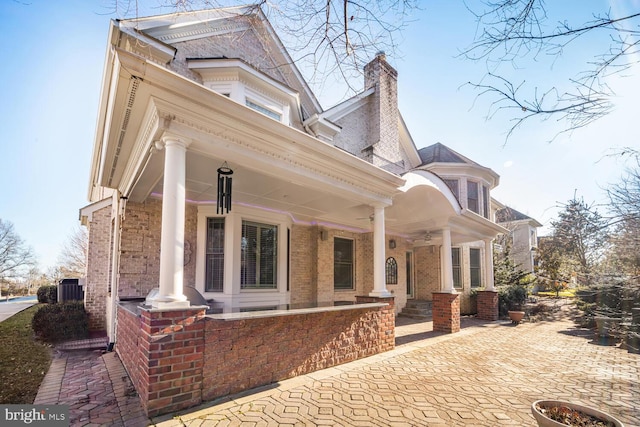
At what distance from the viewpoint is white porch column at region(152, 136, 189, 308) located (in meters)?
3.72

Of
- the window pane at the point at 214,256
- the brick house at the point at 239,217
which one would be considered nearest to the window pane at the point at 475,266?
the brick house at the point at 239,217

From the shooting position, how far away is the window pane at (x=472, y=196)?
1423 cm

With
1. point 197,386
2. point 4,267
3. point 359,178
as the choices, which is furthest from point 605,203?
point 4,267

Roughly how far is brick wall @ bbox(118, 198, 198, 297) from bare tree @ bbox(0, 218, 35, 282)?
43.4 metres

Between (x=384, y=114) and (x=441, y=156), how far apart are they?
16.7 feet

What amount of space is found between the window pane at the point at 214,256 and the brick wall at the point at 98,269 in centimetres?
297

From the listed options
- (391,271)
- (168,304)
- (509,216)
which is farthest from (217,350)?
(509,216)

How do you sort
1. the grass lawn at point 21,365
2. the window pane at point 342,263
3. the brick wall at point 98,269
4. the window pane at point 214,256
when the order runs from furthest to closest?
1. the window pane at point 342,263
2. the brick wall at point 98,269
3. the window pane at point 214,256
4. the grass lawn at point 21,365

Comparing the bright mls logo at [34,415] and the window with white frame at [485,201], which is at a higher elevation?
the window with white frame at [485,201]

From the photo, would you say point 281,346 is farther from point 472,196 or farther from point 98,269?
point 472,196

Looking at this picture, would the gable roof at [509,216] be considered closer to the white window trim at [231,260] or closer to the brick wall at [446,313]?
the brick wall at [446,313]

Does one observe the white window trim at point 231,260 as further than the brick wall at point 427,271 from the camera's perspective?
No

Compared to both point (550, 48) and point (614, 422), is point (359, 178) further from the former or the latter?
point (614, 422)

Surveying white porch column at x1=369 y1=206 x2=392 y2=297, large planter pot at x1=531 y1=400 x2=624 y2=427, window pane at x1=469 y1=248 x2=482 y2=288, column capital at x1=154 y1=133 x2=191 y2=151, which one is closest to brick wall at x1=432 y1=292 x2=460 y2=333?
white porch column at x1=369 y1=206 x2=392 y2=297
